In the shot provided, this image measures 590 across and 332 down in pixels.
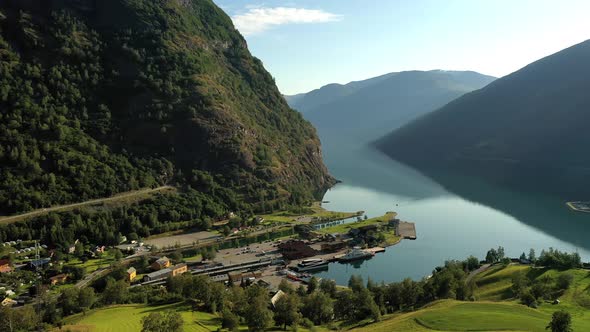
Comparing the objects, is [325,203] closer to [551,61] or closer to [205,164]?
[205,164]

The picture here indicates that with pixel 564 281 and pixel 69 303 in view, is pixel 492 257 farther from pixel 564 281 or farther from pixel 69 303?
pixel 69 303

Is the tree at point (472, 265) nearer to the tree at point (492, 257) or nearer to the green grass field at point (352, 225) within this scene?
the tree at point (492, 257)

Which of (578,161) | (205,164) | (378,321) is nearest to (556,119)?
(578,161)

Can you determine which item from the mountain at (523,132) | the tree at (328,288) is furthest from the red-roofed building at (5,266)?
the mountain at (523,132)

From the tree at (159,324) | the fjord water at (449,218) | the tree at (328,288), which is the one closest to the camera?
the tree at (159,324)

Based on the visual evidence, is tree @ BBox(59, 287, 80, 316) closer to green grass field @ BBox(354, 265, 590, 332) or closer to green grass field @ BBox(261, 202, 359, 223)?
green grass field @ BBox(354, 265, 590, 332)

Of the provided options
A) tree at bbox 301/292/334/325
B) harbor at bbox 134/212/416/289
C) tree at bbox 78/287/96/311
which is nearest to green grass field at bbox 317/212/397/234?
harbor at bbox 134/212/416/289

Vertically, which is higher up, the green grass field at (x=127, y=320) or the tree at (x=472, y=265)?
the green grass field at (x=127, y=320)
